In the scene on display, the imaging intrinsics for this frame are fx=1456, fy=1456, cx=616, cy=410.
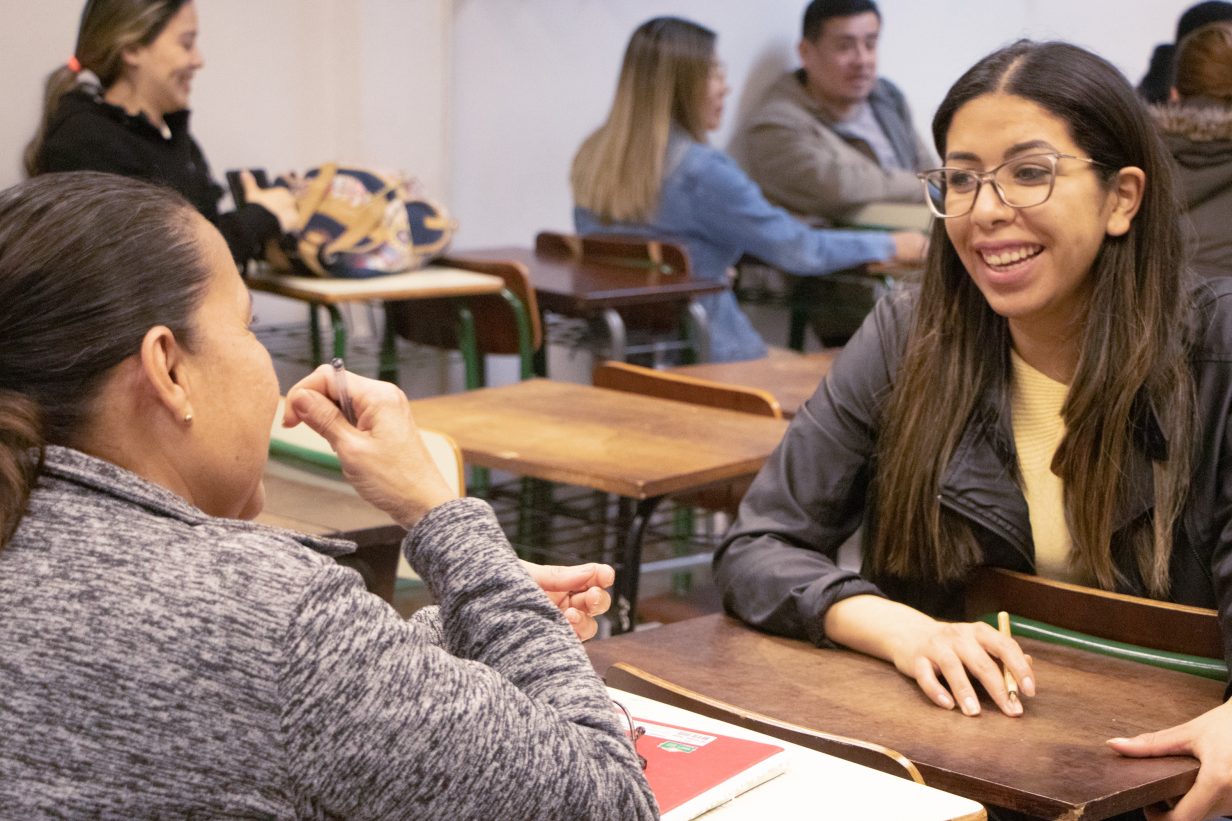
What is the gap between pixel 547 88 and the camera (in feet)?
20.1

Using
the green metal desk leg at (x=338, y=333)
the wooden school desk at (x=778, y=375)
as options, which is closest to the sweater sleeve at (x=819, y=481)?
the wooden school desk at (x=778, y=375)

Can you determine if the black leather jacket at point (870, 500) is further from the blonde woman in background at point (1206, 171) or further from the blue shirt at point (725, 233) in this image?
the blue shirt at point (725, 233)

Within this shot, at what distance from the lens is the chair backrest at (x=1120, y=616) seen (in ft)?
5.53

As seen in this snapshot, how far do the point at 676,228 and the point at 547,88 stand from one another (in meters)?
1.07

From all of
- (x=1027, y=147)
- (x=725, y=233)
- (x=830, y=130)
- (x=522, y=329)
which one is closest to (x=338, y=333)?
(x=522, y=329)

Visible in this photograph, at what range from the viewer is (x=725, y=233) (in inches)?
217

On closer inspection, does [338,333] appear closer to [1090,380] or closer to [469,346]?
[469,346]

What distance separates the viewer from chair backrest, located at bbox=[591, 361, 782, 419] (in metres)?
2.98

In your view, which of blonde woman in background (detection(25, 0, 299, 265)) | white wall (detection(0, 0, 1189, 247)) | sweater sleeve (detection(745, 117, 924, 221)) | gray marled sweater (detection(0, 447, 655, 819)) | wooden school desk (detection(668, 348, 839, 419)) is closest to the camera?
gray marled sweater (detection(0, 447, 655, 819))

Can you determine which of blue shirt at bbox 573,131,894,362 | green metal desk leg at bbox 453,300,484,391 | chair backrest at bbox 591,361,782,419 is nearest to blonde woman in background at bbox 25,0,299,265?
green metal desk leg at bbox 453,300,484,391

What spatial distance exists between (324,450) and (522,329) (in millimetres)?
2231

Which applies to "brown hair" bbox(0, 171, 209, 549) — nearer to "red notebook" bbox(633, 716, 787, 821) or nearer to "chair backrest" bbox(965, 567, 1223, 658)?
"red notebook" bbox(633, 716, 787, 821)

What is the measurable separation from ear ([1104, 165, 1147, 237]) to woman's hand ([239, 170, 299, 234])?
2931 mm

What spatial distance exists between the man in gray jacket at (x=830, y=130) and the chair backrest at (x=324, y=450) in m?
4.47
